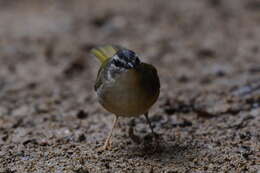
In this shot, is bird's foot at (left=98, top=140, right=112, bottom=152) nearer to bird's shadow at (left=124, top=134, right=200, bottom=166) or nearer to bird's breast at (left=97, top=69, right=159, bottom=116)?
bird's shadow at (left=124, top=134, right=200, bottom=166)

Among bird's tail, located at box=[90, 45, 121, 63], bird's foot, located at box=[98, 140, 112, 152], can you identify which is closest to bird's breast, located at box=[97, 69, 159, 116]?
bird's foot, located at box=[98, 140, 112, 152]

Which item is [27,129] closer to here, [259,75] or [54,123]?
[54,123]

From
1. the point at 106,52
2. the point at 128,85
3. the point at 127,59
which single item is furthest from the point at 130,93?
the point at 106,52

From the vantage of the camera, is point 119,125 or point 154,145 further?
point 119,125

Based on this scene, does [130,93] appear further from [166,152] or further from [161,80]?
[161,80]

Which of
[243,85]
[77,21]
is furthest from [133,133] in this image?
[77,21]
